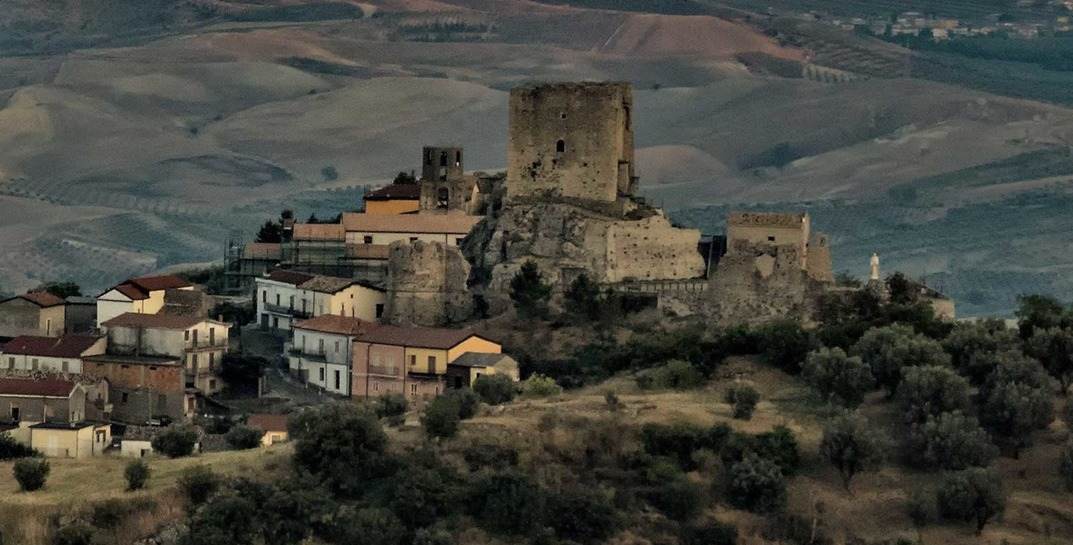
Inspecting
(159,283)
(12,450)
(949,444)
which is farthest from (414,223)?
(949,444)

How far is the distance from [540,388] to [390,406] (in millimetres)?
2984

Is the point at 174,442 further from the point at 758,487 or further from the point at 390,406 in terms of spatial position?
the point at 758,487

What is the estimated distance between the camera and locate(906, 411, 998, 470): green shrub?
49250 mm

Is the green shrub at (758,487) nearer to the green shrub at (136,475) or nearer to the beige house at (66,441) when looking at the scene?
the green shrub at (136,475)

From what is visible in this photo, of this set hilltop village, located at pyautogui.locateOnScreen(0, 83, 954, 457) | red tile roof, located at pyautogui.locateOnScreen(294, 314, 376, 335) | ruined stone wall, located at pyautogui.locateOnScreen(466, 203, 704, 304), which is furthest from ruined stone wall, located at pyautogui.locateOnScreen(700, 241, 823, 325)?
red tile roof, located at pyautogui.locateOnScreen(294, 314, 376, 335)

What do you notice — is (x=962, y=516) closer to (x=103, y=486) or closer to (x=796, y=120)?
(x=103, y=486)

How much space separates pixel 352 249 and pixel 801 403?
1646 centimetres

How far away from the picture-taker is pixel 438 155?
69875mm

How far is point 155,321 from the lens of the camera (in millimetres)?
59906

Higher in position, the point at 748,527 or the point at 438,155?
the point at 438,155

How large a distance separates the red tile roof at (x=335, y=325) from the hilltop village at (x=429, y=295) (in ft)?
0.21

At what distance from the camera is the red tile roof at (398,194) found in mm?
70750

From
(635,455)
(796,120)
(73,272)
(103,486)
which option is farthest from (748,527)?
(796,120)

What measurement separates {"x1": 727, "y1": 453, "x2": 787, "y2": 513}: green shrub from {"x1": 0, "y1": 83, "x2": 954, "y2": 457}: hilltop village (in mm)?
8480
